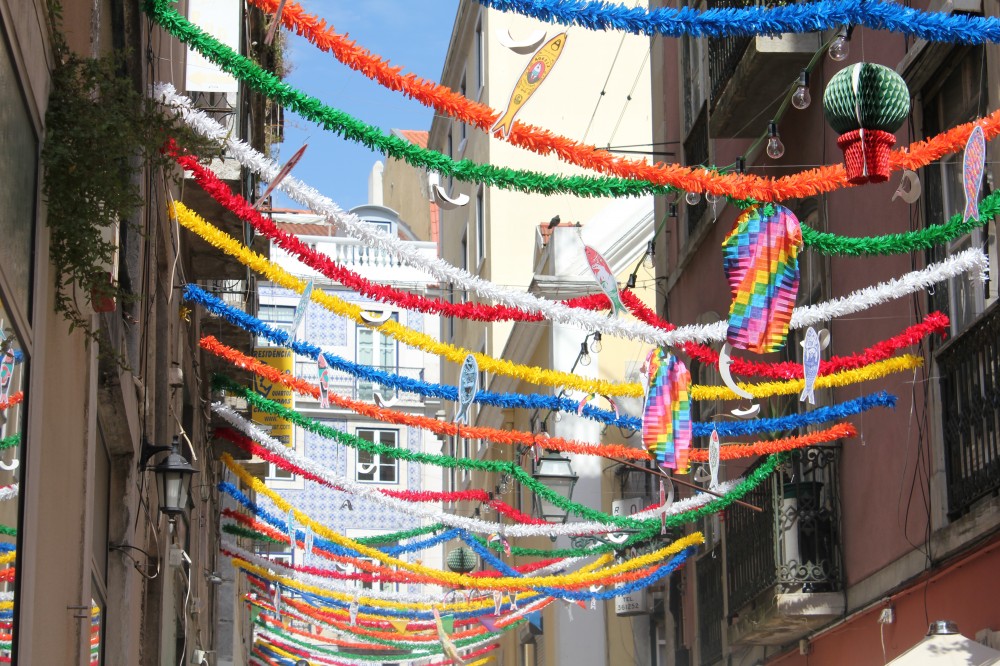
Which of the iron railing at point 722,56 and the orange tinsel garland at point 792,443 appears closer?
the orange tinsel garland at point 792,443

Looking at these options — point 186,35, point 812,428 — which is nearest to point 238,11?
point 186,35

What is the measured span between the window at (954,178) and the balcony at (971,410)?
0.47 metres

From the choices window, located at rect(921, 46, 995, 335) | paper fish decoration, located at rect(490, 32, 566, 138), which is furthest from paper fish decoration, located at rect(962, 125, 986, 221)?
window, located at rect(921, 46, 995, 335)

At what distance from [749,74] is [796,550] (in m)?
4.06

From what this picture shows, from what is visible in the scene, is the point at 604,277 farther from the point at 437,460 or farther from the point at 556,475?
the point at 556,475

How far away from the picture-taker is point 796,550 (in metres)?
12.7

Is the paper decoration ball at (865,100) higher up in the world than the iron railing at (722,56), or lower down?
lower down

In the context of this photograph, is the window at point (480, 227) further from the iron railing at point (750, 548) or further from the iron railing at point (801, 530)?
the iron railing at point (801, 530)

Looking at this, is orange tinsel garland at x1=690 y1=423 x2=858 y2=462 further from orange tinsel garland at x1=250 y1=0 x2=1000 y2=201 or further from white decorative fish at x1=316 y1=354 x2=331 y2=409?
orange tinsel garland at x1=250 y1=0 x2=1000 y2=201

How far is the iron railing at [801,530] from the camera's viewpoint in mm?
12750

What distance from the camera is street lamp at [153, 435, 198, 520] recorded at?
32.8 ft

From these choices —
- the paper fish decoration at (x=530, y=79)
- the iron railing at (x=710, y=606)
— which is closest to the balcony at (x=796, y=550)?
the iron railing at (x=710, y=606)

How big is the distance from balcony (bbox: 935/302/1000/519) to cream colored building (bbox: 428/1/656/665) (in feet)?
38.9

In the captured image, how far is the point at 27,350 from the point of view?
5324 mm
